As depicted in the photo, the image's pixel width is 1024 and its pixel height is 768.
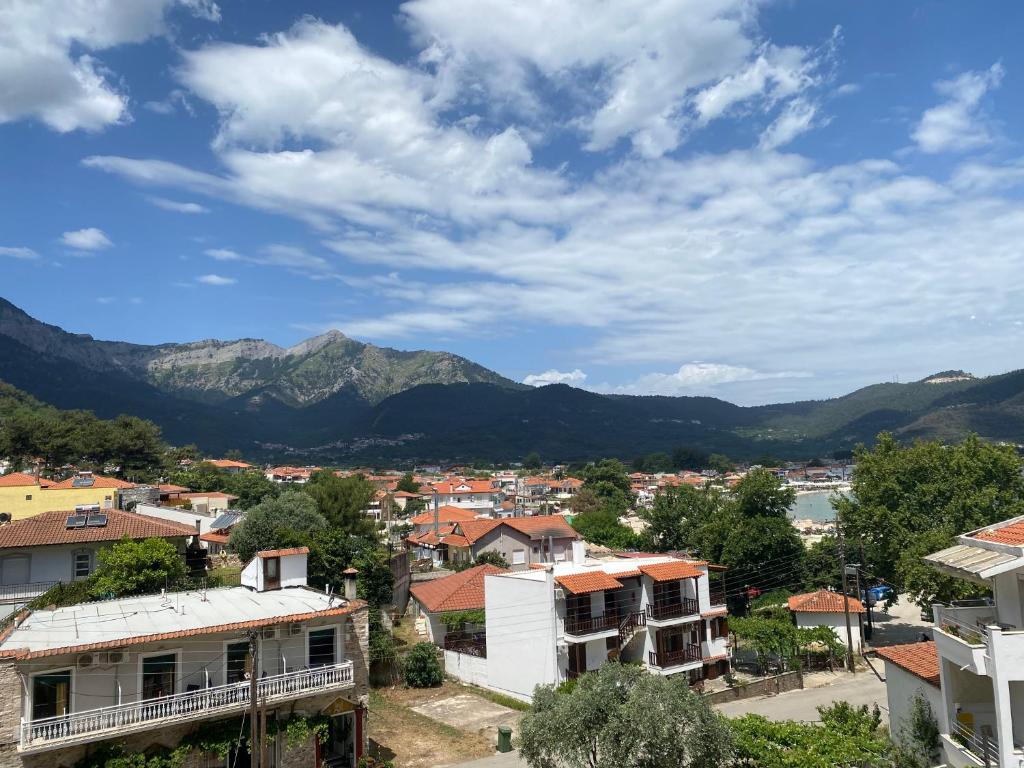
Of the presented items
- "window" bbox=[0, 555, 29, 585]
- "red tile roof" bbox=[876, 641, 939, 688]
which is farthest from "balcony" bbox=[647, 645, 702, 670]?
"window" bbox=[0, 555, 29, 585]

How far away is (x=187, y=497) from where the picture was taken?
209ft

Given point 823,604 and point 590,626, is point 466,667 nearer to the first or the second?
point 590,626

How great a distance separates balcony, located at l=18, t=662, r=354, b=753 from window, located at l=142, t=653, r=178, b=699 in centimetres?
39

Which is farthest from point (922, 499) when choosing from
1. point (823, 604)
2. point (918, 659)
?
point (918, 659)

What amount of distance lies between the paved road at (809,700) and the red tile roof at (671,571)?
195 inches

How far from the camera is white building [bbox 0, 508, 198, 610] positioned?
28.4m

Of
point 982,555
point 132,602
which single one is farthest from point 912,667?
point 132,602

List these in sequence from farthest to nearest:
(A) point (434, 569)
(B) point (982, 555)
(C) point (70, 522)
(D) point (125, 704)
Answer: (A) point (434, 569) → (C) point (70, 522) → (D) point (125, 704) → (B) point (982, 555)

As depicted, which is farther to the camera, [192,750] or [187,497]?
[187,497]

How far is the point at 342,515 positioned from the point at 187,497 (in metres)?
25.3

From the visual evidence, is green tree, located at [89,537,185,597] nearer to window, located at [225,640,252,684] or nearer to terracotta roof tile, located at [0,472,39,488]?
window, located at [225,640,252,684]

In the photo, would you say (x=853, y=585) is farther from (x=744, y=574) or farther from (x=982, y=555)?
(x=982, y=555)

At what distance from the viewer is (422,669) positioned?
27234mm

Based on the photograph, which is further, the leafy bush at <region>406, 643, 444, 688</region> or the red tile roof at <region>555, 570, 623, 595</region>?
the leafy bush at <region>406, 643, 444, 688</region>
